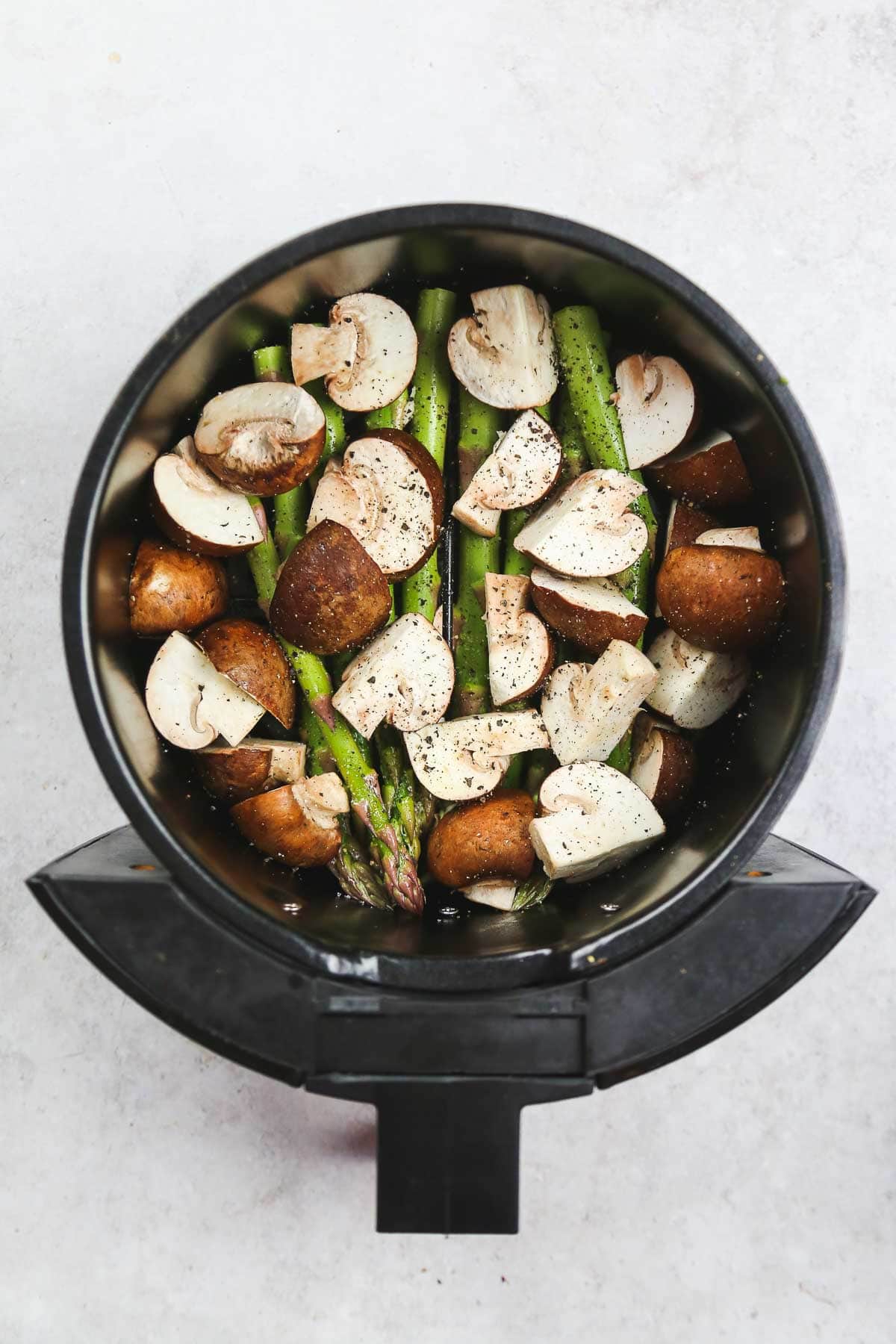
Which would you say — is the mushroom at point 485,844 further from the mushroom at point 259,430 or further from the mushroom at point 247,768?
the mushroom at point 259,430

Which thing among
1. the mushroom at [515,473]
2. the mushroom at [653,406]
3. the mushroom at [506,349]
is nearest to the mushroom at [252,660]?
the mushroom at [515,473]

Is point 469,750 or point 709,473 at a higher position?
point 709,473

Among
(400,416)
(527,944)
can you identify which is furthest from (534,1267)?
(400,416)

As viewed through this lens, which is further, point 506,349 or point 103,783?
point 103,783

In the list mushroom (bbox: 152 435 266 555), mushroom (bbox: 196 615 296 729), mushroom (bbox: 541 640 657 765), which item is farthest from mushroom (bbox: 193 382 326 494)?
mushroom (bbox: 541 640 657 765)

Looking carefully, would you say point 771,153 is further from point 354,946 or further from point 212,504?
point 354,946

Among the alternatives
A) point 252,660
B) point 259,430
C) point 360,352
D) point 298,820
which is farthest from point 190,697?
point 360,352

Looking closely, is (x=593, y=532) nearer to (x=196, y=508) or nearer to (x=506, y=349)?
(x=506, y=349)

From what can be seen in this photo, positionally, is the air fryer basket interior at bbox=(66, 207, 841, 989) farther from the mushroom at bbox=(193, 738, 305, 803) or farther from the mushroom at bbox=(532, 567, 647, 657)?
the mushroom at bbox=(532, 567, 647, 657)
